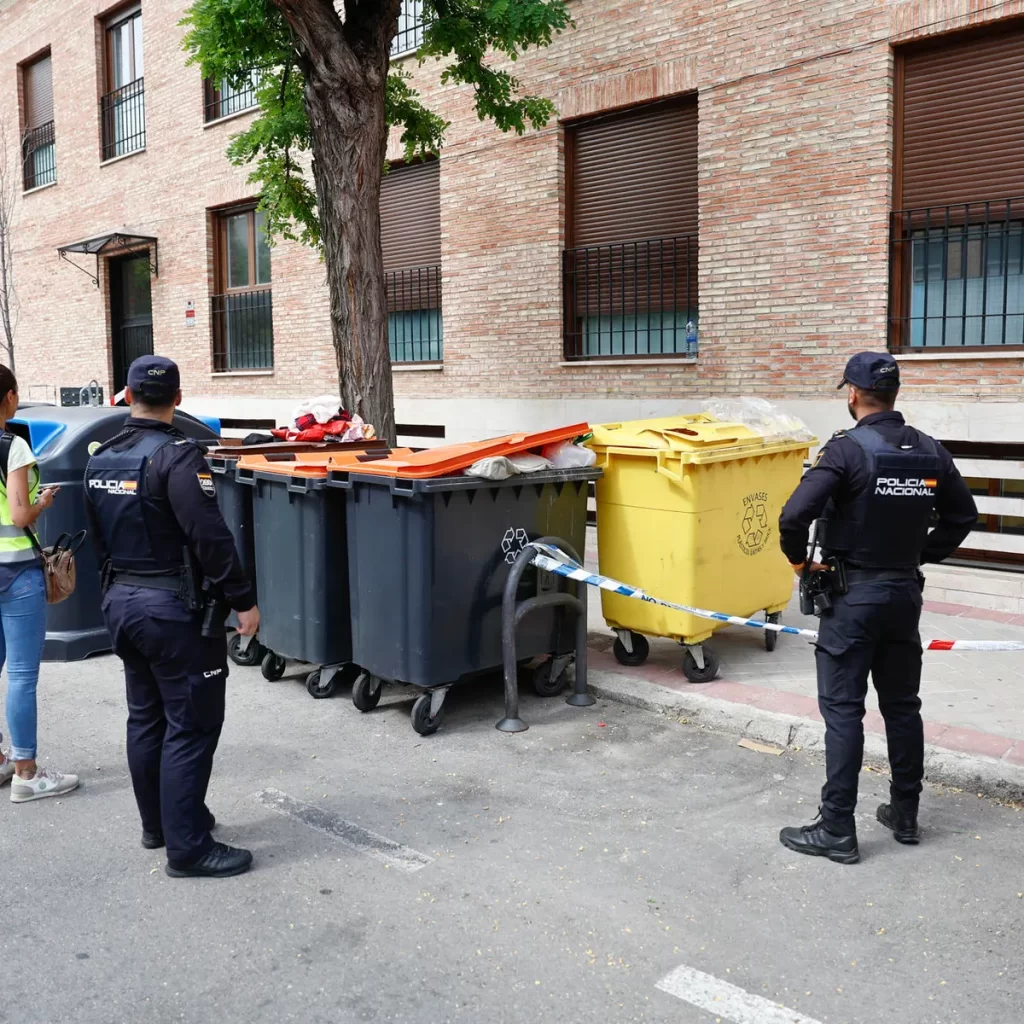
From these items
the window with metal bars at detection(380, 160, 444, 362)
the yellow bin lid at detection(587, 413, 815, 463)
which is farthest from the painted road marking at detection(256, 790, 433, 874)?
the window with metal bars at detection(380, 160, 444, 362)

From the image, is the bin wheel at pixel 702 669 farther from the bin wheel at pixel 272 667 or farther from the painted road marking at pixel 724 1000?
the painted road marking at pixel 724 1000

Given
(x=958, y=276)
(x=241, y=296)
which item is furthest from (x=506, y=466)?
(x=241, y=296)

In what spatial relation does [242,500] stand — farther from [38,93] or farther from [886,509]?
[38,93]

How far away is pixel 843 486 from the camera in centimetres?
397

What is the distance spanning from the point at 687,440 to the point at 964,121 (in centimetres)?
423

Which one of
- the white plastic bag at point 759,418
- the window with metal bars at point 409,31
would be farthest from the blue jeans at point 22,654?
the window with metal bars at point 409,31

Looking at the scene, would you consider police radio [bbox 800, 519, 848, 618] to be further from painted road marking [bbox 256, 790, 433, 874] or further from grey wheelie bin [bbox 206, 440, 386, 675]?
grey wheelie bin [bbox 206, 440, 386, 675]

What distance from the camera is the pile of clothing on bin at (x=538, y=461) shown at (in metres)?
5.39

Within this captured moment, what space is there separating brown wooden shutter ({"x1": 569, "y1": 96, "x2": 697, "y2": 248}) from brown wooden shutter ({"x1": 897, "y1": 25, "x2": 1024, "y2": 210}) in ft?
6.70

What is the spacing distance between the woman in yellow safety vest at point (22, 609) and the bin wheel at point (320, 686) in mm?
1614

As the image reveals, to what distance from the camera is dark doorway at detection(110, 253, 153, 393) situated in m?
17.5

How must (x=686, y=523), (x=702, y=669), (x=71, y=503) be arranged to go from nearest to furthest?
(x=686, y=523) → (x=702, y=669) → (x=71, y=503)

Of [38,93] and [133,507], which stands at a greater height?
[38,93]

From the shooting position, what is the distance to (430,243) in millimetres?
12398
